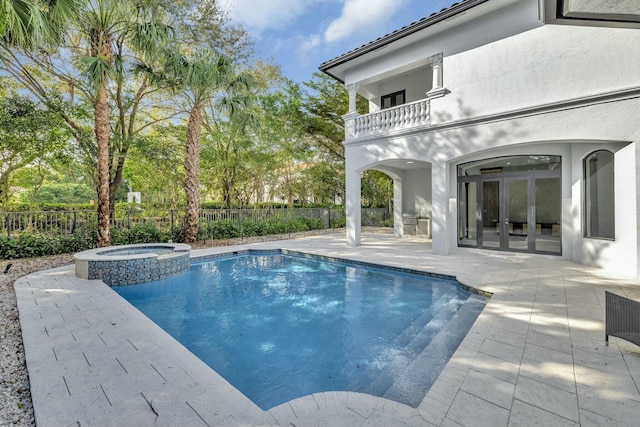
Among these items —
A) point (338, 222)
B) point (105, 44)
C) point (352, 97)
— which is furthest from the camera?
point (338, 222)

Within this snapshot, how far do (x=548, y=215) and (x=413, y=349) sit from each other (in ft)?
27.0

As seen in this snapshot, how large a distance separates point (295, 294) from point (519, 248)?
8109 mm

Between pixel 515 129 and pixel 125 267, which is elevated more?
pixel 515 129

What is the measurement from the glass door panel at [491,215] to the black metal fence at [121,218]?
11.2 m

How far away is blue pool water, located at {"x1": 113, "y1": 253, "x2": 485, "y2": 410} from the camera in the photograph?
11.7 ft

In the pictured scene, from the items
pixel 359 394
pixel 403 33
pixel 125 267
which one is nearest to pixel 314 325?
pixel 359 394

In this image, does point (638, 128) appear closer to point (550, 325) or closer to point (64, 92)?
point (550, 325)

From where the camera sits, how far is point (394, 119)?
11234 millimetres

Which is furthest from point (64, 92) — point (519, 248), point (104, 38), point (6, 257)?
point (519, 248)

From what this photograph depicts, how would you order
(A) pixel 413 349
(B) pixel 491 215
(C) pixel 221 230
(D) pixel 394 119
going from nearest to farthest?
(A) pixel 413 349
(B) pixel 491 215
(D) pixel 394 119
(C) pixel 221 230

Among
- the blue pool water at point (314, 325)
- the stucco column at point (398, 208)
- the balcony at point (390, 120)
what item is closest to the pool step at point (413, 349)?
the blue pool water at point (314, 325)

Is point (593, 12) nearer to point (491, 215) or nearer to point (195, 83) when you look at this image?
point (491, 215)

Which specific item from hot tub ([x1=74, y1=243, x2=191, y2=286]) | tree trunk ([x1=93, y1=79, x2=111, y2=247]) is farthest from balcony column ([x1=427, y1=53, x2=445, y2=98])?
tree trunk ([x1=93, y1=79, x2=111, y2=247])

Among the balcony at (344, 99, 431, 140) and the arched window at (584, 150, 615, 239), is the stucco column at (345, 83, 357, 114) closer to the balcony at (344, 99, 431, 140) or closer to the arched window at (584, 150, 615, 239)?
the balcony at (344, 99, 431, 140)
